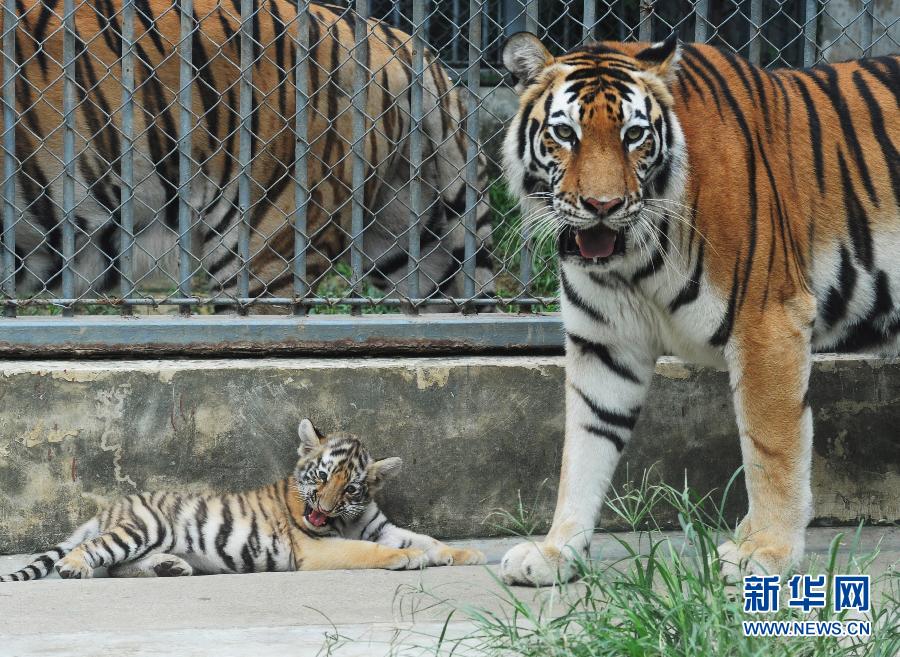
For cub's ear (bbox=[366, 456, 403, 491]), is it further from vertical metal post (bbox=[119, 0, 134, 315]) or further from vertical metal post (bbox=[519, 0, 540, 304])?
vertical metal post (bbox=[119, 0, 134, 315])

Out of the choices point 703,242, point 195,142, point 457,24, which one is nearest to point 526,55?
point 703,242

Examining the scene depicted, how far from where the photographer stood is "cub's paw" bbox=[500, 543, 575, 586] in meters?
3.63

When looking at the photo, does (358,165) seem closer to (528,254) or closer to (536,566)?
(528,254)

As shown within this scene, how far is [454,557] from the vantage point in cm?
417

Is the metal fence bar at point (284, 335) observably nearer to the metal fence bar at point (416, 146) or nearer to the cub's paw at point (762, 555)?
the metal fence bar at point (416, 146)

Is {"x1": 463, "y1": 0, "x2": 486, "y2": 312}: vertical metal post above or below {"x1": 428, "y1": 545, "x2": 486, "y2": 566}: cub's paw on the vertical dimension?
above

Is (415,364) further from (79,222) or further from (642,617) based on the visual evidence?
(642,617)

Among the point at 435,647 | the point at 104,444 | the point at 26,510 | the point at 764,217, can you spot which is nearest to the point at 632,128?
the point at 764,217

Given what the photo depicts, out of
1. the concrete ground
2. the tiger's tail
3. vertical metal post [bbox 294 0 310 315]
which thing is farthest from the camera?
vertical metal post [bbox 294 0 310 315]

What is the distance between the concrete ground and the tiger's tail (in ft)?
0.21

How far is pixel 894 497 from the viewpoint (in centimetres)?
457

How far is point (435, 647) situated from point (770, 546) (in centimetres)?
113

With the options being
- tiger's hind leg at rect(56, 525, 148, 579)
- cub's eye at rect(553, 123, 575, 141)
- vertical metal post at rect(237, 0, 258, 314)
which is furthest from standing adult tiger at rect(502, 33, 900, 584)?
tiger's hind leg at rect(56, 525, 148, 579)

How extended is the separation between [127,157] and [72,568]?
1438 mm
